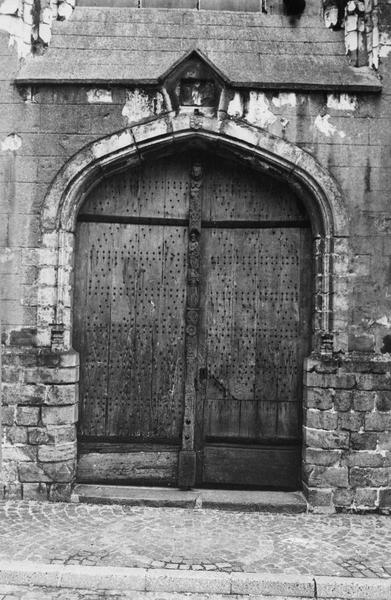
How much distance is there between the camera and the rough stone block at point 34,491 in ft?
16.6

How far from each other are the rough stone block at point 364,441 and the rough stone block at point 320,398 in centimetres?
37

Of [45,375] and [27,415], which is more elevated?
[45,375]

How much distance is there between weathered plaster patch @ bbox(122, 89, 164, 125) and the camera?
5.17 meters

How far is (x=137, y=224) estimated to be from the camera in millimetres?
5520

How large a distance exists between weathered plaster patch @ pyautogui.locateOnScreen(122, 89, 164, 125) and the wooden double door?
1.69 feet

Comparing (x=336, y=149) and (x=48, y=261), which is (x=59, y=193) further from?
(x=336, y=149)

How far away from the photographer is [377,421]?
5.04 meters

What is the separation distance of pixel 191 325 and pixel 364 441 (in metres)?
1.99

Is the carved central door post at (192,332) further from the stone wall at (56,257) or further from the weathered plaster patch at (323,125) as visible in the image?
the weathered plaster patch at (323,125)

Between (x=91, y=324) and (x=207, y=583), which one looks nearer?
(x=207, y=583)

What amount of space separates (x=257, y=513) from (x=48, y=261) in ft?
10.1

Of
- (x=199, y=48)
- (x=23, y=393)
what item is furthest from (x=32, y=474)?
(x=199, y=48)

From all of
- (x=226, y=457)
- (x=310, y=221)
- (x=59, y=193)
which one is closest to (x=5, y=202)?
(x=59, y=193)

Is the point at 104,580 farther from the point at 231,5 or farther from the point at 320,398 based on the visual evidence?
the point at 231,5
